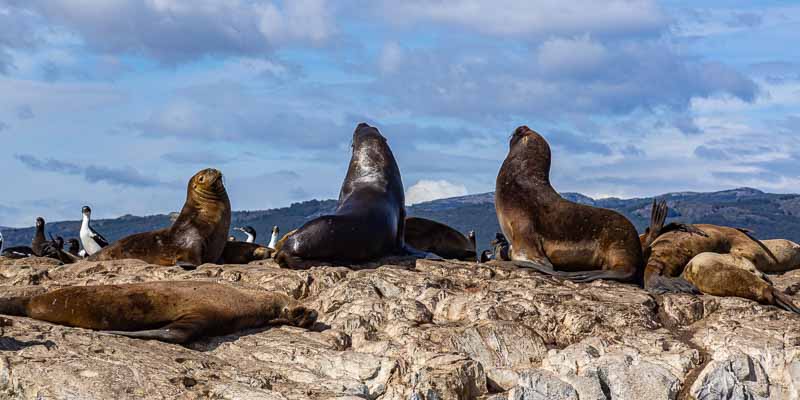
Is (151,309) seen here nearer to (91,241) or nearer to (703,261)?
(703,261)

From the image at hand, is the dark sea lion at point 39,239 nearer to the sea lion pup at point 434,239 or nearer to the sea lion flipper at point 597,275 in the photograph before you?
the sea lion pup at point 434,239

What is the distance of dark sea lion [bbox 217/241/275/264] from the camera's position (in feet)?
42.2

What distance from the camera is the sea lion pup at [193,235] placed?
12031 millimetres

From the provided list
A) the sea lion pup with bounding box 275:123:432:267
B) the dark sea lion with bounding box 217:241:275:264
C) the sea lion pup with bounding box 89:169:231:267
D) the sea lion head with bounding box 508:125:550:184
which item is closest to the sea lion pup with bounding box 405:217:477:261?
the sea lion pup with bounding box 275:123:432:267

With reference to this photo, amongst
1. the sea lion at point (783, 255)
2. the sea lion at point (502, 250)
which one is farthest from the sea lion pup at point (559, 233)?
the sea lion at point (783, 255)


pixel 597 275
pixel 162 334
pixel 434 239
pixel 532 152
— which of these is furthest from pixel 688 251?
pixel 162 334

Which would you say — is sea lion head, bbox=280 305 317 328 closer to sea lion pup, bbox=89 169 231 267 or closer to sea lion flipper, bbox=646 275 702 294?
sea lion pup, bbox=89 169 231 267

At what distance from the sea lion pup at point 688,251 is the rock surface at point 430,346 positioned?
0.61 meters

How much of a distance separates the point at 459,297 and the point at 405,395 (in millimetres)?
1913

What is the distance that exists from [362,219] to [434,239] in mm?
2692

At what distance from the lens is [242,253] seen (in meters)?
13.0

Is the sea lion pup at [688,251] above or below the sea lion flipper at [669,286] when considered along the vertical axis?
above

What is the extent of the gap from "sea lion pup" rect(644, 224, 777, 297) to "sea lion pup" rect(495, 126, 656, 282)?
0.29 m

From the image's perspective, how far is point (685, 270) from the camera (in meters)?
11.1
